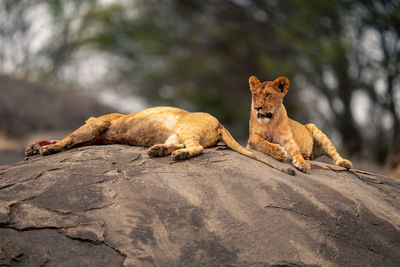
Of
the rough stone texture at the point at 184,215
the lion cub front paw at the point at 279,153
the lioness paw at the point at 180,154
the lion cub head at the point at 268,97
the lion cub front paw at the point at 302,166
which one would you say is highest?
the lion cub head at the point at 268,97

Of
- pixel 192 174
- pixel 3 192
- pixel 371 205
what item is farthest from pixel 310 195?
pixel 3 192

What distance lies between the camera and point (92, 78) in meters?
21.6

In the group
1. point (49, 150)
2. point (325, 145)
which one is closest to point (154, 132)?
point (49, 150)

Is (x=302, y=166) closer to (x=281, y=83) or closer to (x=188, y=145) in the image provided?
(x=281, y=83)

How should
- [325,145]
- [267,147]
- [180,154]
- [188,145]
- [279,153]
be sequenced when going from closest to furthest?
1. [180,154]
2. [188,145]
3. [279,153]
4. [267,147]
5. [325,145]

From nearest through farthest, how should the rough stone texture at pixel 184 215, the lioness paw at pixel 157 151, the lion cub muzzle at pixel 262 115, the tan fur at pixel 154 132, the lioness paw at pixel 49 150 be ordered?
the rough stone texture at pixel 184 215 → the lioness paw at pixel 157 151 → the tan fur at pixel 154 132 → the lioness paw at pixel 49 150 → the lion cub muzzle at pixel 262 115

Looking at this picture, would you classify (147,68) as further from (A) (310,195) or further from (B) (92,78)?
(A) (310,195)

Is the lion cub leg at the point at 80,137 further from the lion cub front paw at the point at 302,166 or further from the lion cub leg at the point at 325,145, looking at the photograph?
the lion cub leg at the point at 325,145

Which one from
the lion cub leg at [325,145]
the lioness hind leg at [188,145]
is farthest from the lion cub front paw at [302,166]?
the lioness hind leg at [188,145]

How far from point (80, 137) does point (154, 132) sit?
2.99 ft

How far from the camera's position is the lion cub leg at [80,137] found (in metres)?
Result: 4.60

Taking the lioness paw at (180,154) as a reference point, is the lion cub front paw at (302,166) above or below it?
below

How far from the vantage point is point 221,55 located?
21078mm

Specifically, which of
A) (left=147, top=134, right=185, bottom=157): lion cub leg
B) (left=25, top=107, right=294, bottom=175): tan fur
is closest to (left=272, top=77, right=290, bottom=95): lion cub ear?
(left=25, top=107, right=294, bottom=175): tan fur
